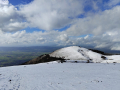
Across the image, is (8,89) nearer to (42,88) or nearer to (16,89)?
(16,89)

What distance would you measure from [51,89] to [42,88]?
111cm

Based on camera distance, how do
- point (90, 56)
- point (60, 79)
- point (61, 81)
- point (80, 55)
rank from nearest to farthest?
point (61, 81) → point (60, 79) → point (80, 55) → point (90, 56)

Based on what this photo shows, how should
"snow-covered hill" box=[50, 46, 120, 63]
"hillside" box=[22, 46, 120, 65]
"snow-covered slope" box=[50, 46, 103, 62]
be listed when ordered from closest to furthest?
A: "snow-covered hill" box=[50, 46, 120, 63]
"hillside" box=[22, 46, 120, 65]
"snow-covered slope" box=[50, 46, 103, 62]

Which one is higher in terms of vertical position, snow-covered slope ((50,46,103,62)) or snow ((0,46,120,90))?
snow-covered slope ((50,46,103,62))

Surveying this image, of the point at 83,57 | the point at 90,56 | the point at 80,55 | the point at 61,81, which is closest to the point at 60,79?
the point at 61,81

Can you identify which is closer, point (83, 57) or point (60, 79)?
point (60, 79)

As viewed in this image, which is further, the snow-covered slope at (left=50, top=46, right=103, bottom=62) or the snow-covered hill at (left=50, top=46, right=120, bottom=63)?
the snow-covered slope at (left=50, top=46, right=103, bottom=62)

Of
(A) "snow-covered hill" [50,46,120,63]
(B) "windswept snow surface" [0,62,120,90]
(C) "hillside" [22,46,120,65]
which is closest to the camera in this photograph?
(B) "windswept snow surface" [0,62,120,90]

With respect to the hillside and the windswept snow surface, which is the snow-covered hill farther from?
the windswept snow surface

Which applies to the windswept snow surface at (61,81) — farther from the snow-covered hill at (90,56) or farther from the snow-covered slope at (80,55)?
the snow-covered slope at (80,55)

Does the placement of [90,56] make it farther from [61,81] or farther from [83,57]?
[61,81]

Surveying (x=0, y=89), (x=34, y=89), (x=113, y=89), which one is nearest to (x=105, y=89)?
(x=113, y=89)

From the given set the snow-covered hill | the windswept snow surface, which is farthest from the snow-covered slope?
the windswept snow surface

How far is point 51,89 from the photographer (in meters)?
8.51
